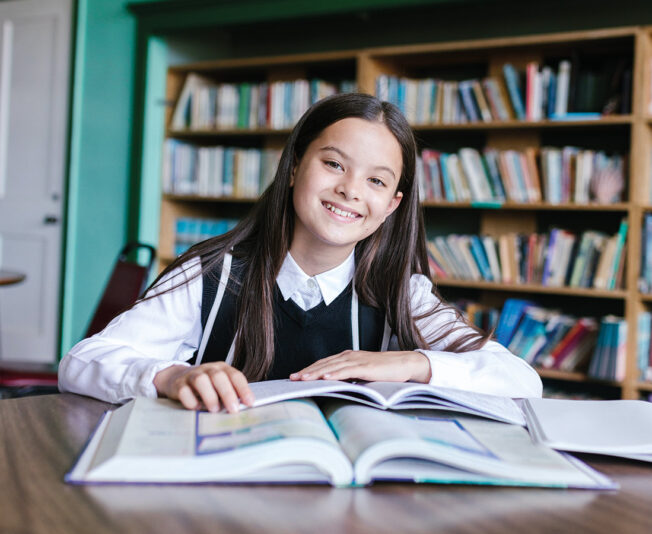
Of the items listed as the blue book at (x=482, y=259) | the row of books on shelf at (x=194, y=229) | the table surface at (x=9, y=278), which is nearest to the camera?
the table surface at (x=9, y=278)

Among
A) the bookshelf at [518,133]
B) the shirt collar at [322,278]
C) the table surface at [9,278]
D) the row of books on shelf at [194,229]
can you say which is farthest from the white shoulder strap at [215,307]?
the row of books on shelf at [194,229]

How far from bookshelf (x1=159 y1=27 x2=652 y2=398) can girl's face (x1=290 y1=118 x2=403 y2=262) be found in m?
1.38

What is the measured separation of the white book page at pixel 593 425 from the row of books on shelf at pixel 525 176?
2.32 m

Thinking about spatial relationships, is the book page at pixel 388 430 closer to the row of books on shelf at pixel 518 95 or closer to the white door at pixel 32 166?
the row of books on shelf at pixel 518 95

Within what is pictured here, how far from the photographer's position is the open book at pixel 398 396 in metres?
0.81

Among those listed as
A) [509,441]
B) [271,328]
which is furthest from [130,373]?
[509,441]

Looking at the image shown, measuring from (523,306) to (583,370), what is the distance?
384 mm

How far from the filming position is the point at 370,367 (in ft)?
3.25

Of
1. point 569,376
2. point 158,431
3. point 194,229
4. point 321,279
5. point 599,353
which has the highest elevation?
point 194,229

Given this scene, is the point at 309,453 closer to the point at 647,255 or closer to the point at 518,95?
the point at 647,255

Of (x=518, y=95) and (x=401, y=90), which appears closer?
(x=518, y=95)

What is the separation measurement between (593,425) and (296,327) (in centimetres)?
71

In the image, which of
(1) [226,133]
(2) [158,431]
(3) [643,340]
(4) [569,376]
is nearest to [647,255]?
(3) [643,340]

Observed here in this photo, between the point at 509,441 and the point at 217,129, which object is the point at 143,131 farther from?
the point at 509,441
